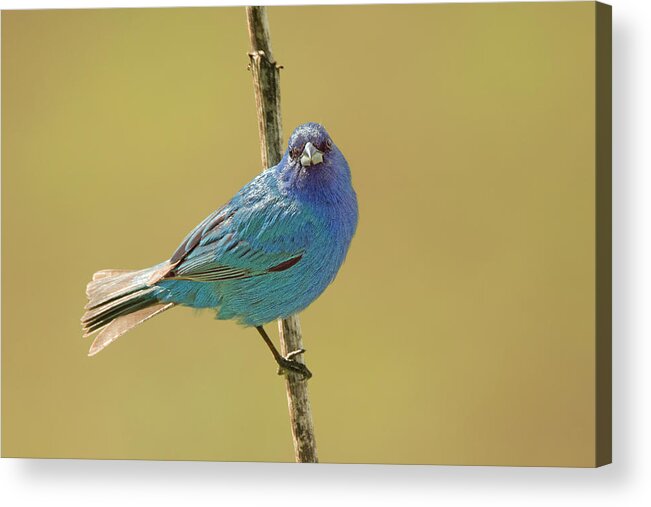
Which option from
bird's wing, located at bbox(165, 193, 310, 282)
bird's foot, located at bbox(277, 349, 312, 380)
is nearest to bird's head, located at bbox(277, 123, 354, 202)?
bird's wing, located at bbox(165, 193, 310, 282)

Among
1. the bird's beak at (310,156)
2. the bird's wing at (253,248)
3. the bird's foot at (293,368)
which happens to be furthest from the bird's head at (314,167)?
the bird's foot at (293,368)

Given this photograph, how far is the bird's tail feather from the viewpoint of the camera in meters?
5.70

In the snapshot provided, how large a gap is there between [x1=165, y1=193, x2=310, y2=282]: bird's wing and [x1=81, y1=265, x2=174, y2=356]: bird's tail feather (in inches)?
10.7

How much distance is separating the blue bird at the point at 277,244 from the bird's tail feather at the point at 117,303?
0.42 feet

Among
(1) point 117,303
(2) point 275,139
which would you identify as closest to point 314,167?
(2) point 275,139

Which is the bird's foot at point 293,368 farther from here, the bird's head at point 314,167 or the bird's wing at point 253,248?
the bird's head at point 314,167

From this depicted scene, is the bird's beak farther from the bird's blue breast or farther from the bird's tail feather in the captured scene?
the bird's tail feather

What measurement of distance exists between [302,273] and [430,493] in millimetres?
1374

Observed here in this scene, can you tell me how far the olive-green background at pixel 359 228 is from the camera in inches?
217

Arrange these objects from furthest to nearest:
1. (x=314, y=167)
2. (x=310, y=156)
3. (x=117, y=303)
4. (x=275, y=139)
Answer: (x=117, y=303) → (x=275, y=139) → (x=314, y=167) → (x=310, y=156)

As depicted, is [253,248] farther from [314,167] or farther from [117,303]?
[117,303]

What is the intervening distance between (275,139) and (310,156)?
41cm

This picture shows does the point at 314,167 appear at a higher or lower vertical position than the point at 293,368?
higher

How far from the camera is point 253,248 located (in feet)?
17.8
